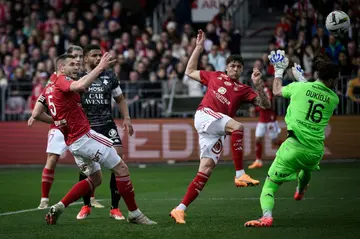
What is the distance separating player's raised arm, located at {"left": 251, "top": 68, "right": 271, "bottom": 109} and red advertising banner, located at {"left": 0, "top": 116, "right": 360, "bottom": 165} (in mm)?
10868

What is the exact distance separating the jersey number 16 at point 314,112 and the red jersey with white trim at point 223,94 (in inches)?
65.7

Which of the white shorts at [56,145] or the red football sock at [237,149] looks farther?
the white shorts at [56,145]

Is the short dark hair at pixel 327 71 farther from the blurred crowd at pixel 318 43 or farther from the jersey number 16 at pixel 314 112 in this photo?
the blurred crowd at pixel 318 43

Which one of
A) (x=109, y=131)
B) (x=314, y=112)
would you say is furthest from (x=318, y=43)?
(x=314, y=112)

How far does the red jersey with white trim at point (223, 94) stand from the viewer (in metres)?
12.0

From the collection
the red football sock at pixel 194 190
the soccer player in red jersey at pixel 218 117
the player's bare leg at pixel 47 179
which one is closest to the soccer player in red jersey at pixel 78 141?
the red football sock at pixel 194 190

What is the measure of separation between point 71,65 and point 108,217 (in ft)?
7.72

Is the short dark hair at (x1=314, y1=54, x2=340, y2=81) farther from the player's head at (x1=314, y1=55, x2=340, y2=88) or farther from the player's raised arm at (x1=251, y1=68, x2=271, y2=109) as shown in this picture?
the player's raised arm at (x1=251, y1=68, x2=271, y2=109)

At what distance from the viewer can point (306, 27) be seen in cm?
2478

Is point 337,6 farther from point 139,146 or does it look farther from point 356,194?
point 356,194

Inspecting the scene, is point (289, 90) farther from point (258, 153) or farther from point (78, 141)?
point (258, 153)

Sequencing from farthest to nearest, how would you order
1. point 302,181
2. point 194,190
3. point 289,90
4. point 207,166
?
point 302,181
point 207,166
point 194,190
point 289,90

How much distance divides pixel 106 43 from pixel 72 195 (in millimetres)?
16238

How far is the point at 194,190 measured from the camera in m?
11.2
